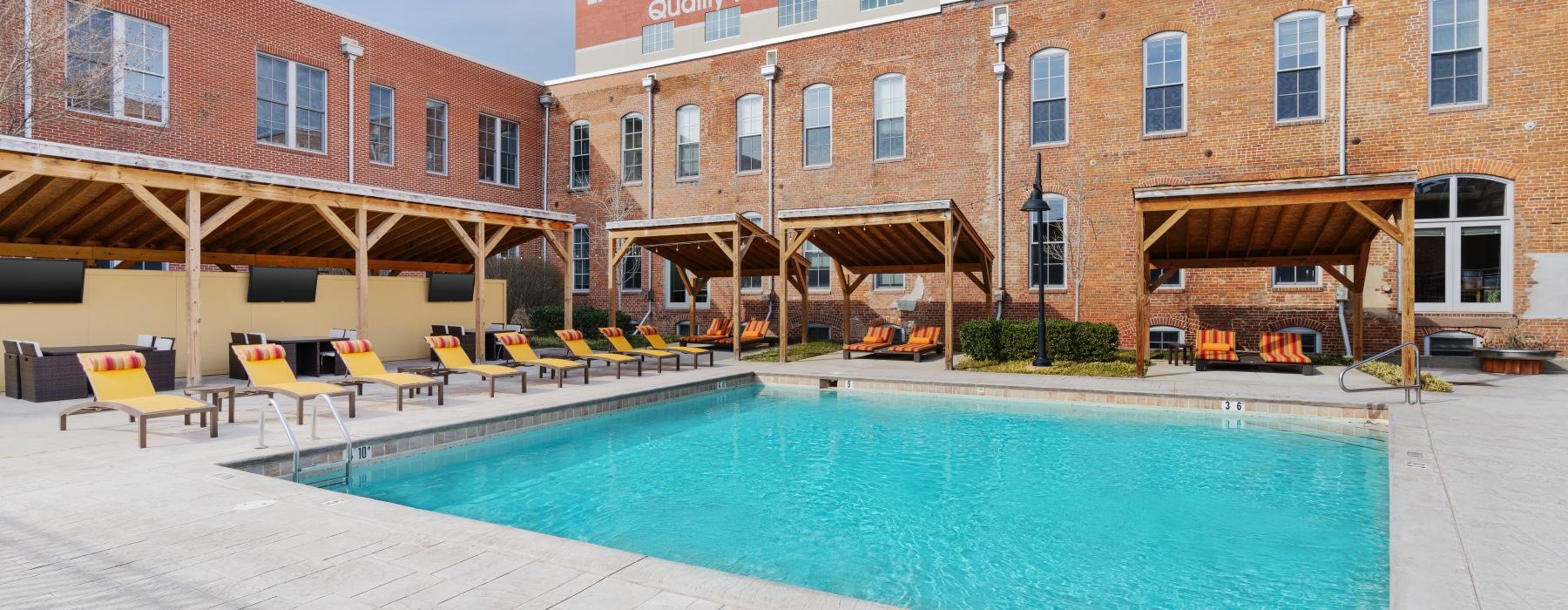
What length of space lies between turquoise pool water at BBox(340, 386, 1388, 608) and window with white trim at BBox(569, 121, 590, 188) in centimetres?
1464

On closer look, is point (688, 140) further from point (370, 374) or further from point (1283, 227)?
point (1283, 227)

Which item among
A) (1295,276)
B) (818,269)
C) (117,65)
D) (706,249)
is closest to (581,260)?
(706,249)

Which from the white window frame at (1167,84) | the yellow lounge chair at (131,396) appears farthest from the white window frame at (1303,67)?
the yellow lounge chair at (131,396)

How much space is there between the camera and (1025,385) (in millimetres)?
10430

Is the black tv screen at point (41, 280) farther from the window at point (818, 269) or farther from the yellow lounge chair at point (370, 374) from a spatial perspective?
the window at point (818, 269)

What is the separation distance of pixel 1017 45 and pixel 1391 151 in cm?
714

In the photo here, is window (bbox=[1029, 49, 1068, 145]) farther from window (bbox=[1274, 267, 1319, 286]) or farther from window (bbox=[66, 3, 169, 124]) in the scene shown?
window (bbox=[66, 3, 169, 124])

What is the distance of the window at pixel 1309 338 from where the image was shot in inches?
571

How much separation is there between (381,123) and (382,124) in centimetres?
3

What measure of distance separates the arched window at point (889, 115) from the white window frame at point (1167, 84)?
5082 millimetres

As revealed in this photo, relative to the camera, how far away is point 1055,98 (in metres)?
16.4

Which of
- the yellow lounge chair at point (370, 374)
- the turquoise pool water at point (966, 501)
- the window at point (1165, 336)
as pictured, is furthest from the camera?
the window at point (1165, 336)

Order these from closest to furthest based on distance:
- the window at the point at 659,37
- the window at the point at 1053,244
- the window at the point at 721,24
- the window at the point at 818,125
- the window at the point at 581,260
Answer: the window at the point at 1053,244 < the window at the point at 818,125 < the window at the point at 581,260 < the window at the point at 721,24 < the window at the point at 659,37

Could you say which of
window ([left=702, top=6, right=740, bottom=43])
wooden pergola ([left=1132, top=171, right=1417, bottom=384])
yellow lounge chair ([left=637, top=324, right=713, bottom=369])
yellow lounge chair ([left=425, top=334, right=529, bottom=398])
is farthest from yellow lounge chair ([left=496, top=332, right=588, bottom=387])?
window ([left=702, top=6, right=740, bottom=43])
